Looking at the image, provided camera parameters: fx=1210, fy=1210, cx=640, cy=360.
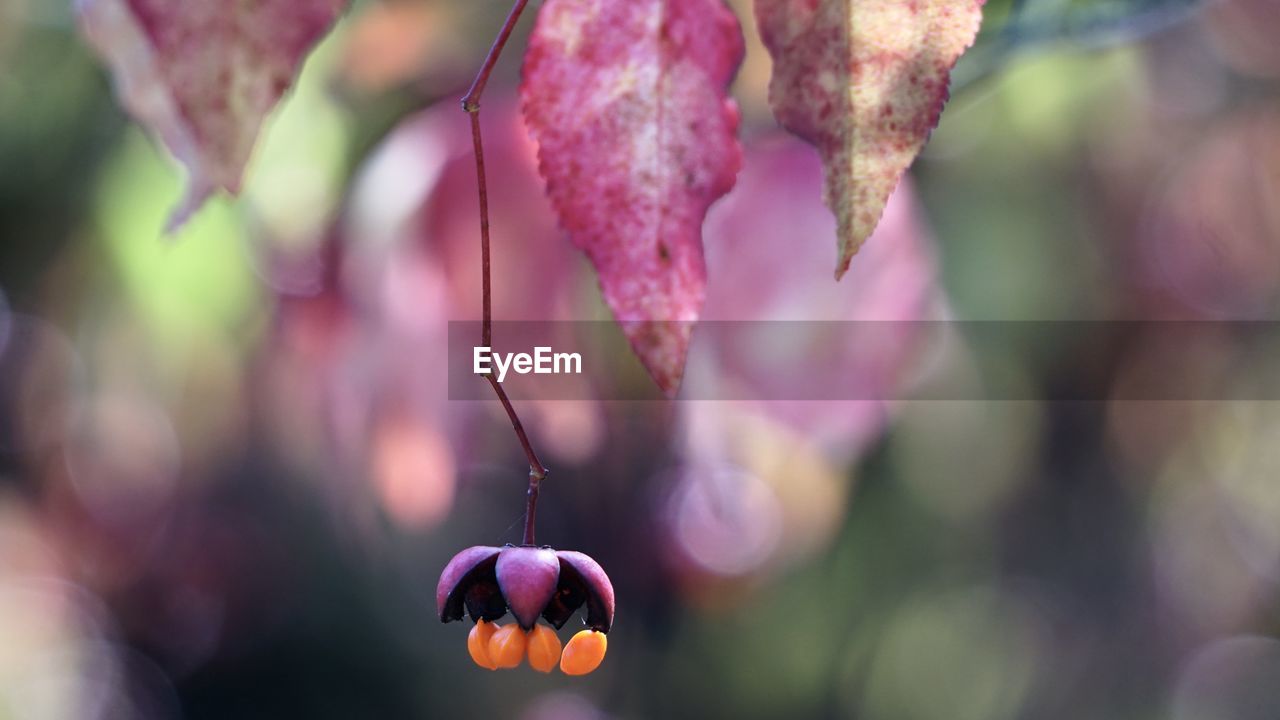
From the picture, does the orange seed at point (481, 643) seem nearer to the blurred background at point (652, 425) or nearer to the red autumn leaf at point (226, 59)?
the red autumn leaf at point (226, 59)

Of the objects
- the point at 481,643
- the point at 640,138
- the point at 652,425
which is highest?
the point at 640,138

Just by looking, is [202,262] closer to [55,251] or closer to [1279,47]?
[55,251]

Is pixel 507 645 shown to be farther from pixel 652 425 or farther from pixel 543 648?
pixel 652 425

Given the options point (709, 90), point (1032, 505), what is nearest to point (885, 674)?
point (1032, 505)

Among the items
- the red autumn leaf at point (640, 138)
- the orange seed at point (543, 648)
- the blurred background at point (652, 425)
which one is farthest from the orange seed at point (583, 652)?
the blurred background at point (652, 425)

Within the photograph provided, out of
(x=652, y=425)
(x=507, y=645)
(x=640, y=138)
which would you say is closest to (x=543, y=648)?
(x=507, y=645)
